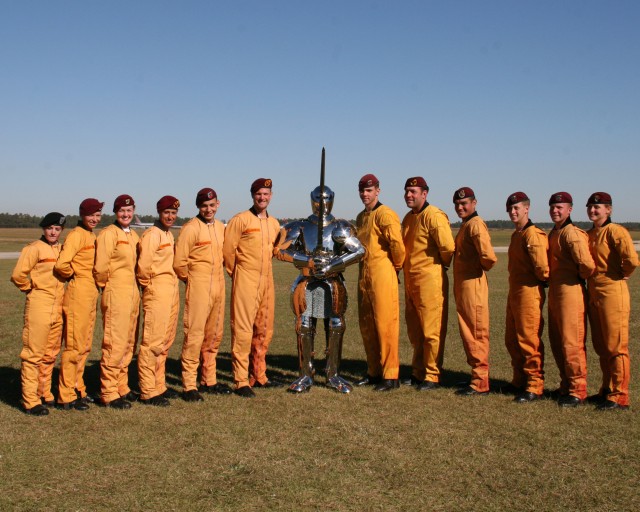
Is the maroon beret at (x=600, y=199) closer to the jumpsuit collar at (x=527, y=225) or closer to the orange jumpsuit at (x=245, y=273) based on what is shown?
the jumpsuit collar at (x=527, y=225)

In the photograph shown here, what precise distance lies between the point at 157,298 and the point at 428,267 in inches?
129

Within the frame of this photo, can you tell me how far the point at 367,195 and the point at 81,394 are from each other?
4.12 meters

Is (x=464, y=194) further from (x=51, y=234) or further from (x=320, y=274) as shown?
(x=51, y=234)

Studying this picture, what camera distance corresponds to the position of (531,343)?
6848mm

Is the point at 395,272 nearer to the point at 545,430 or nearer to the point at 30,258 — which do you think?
the point at 545,430

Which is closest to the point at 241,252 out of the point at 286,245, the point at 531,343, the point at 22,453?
the point at 286,245

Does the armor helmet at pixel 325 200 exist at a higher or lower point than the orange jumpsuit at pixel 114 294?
higher

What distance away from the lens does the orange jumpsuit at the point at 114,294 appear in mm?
6363

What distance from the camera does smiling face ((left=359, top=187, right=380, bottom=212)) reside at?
7.42m

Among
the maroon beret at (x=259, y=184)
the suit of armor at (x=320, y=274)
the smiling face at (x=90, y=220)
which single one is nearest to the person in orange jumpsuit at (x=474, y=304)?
the suit of armor at (x=320, y=274)

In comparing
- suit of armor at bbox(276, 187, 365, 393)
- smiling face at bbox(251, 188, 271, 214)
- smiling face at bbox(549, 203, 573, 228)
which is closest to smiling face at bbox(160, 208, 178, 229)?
smiling face at bbox(251, 188, 271, 214)

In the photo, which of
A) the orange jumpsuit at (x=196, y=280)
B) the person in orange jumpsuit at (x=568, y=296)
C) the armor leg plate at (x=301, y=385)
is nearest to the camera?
the person in orange jumpsuit at (x=568, y=296)

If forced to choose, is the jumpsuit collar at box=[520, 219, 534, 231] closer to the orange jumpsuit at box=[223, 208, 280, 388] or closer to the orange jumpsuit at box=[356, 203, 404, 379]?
the orange jumpsuit at box=[356, 203, 404, 379]

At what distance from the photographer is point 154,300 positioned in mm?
6602
